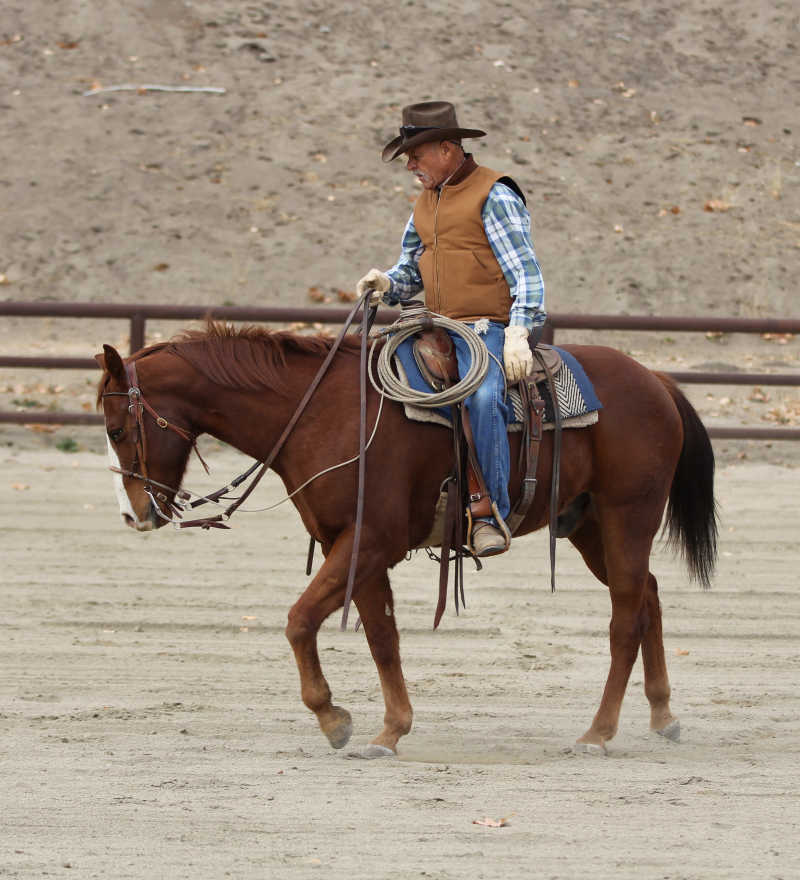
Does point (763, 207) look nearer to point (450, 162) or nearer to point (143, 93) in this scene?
point (143, 93)

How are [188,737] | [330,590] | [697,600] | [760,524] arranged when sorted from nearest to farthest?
1. [330,590]
2. [188,737]
3. [697,600]
4. [760,524]

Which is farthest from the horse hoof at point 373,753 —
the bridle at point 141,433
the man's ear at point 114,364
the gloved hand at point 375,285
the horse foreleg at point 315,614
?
the gloved hand at point 375,285

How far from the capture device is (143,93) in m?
23.0

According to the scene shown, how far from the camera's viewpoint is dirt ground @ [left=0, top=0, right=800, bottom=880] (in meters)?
4.50

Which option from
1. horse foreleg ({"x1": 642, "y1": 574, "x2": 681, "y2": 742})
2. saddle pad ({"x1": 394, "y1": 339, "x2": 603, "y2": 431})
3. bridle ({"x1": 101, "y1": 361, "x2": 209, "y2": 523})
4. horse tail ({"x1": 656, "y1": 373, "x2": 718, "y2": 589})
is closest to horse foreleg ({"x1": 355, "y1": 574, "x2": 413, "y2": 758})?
saddle pad ({"x1": 394, "y1": 339, "x2": 603, "y2": 431})

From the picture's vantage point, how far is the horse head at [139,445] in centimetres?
520

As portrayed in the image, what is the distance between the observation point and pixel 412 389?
5395 millimetres

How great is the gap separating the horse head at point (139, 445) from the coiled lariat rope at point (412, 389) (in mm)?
842

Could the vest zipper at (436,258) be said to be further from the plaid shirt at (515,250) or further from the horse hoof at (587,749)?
the horse hoof at (587,749)

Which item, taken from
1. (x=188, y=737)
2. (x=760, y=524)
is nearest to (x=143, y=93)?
(x=760, y=524)

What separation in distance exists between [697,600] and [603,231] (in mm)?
13116

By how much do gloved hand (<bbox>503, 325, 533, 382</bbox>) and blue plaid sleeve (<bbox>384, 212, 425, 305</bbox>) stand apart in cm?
76

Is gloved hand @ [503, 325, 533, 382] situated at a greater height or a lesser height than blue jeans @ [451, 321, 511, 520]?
greater

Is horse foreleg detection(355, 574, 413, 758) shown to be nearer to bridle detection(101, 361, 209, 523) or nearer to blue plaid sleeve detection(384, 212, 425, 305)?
bridle detection(101, 361, 209, 523)
